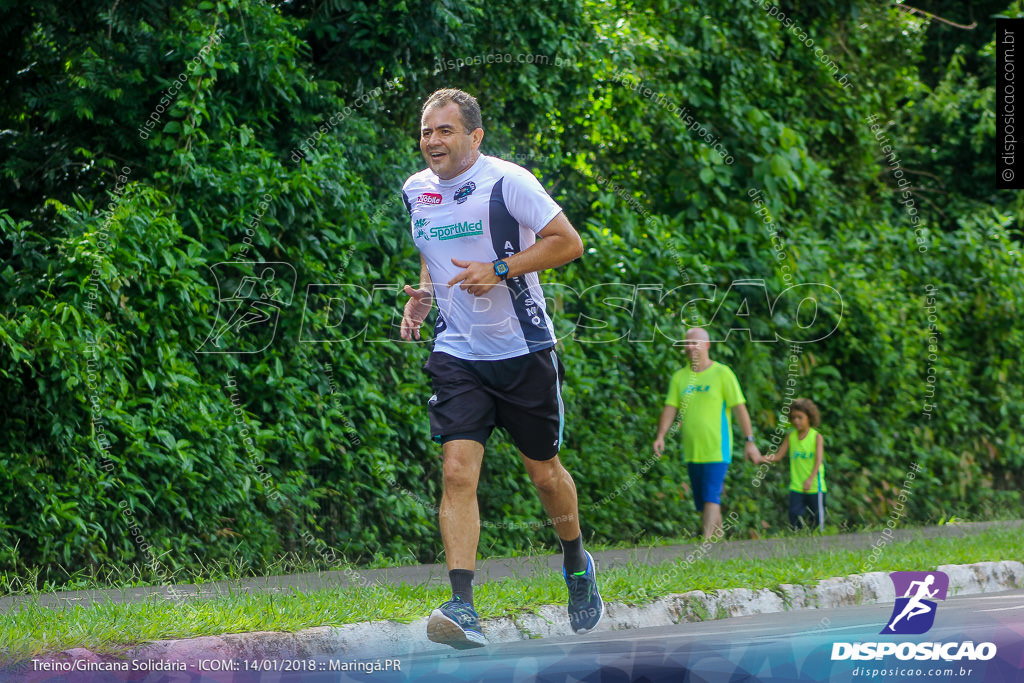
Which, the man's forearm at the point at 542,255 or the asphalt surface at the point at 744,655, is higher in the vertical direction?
the man's forearm at the point at 542,255

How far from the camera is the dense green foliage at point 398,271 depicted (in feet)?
23.2

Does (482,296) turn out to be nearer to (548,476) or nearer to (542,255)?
(542,255)

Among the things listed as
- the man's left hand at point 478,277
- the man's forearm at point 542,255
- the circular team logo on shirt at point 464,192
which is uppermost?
the circular team logo on shirt at point 464,192

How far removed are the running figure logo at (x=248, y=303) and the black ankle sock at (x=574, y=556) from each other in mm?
3248

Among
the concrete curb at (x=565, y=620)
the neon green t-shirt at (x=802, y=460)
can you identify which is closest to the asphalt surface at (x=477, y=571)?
the neon green t-shirt at (x=802, y=460)

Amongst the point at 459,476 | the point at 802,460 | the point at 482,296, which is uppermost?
the point at 482,296

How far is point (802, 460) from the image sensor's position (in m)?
10.5

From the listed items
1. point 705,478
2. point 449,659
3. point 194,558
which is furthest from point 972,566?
point 194,558

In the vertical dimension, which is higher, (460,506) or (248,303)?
(248,303)

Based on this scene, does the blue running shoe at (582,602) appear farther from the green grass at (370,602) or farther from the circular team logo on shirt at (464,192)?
the circular team logo on shirt at (464,192)

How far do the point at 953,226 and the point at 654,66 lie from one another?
254 inches

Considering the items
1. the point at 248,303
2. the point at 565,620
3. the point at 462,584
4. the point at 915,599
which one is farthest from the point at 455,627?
the point at 248,303

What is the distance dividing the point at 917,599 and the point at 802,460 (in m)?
3.57

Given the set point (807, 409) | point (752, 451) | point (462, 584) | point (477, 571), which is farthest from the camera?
point (807, 409)
